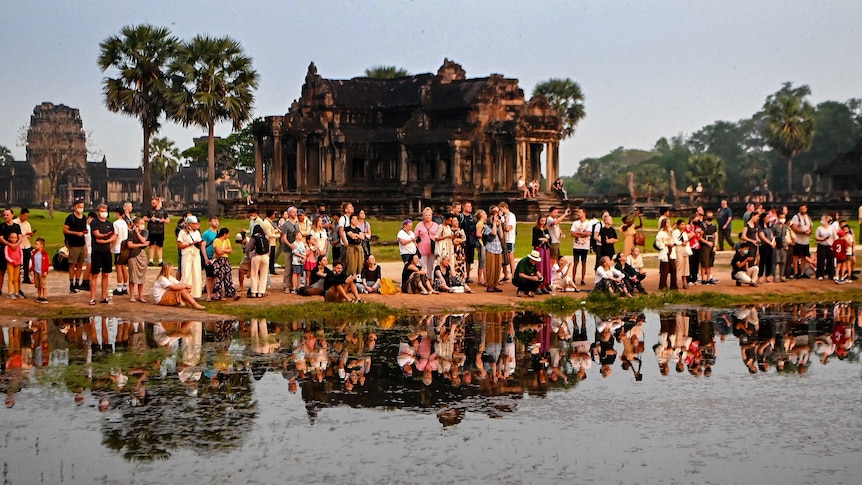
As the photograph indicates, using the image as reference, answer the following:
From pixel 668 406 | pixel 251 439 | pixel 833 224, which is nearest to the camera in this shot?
pixel 251 439

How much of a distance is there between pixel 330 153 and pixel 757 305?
138ft

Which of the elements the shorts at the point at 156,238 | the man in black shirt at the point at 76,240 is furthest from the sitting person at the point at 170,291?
the shorts at the point at 156,238

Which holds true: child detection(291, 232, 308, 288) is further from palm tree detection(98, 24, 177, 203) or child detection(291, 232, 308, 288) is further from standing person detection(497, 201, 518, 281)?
palm tree detection(98, 24, 177, 203)

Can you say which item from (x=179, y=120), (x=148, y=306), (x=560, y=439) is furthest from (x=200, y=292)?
(x=179, y=120)

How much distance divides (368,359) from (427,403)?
2.70 metres

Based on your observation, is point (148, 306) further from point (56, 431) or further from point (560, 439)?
point (560, 439)

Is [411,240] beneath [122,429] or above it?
above

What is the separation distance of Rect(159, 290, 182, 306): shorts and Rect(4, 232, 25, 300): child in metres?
2.38

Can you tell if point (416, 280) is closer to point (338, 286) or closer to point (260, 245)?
point (338, 286)

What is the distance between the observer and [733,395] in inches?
508

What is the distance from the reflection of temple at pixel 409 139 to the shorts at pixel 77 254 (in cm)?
3526

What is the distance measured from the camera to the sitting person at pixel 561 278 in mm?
22172

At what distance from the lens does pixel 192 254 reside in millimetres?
20094

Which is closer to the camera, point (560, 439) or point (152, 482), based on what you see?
point (152, 482)
